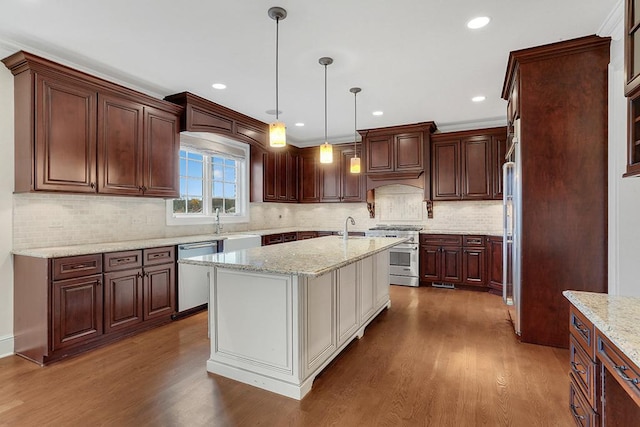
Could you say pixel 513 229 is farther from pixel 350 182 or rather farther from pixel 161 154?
pixel 161 154

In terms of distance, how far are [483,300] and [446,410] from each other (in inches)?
115

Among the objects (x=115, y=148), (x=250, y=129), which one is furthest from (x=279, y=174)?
(x=115, y=148)

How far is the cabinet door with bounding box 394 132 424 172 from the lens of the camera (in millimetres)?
5504

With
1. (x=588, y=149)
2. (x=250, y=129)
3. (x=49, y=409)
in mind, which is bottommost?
(x=49, y=409)

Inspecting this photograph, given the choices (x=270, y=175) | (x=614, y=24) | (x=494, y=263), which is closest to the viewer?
(x=614, y=24)

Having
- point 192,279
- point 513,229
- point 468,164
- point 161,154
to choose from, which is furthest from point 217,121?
point 468,164

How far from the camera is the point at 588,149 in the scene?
282 cm

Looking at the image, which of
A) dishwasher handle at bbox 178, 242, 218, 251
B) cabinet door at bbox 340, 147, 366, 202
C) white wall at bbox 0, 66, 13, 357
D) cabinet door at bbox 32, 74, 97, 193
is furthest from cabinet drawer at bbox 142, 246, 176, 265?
cabinet door at bbox 340, 147, 366, 202

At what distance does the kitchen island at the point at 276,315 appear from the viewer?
221cm

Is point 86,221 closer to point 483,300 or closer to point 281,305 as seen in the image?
point 281,305

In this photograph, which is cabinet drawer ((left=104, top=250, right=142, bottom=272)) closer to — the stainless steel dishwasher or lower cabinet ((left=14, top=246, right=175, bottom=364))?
lower cabinet ((left=14, top=246, right=175, bottom=364))

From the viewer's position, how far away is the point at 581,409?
157cm

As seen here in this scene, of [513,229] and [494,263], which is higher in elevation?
[513,229]

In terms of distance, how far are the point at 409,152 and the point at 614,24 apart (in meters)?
3.17
